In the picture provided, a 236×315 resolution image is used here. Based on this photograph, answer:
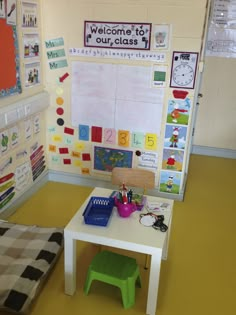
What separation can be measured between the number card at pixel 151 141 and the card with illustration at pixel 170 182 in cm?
26

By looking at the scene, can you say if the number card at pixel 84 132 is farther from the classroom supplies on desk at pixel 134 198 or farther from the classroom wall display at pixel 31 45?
the classroom supplies on desk at pixel 134 198

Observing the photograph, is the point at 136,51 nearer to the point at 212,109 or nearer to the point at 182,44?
the point at 182,44

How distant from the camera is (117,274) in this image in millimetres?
1852

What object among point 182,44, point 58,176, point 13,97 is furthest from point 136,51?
point 58,176

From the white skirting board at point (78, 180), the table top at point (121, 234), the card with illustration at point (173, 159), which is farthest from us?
the white skirting board at point (78, 180)

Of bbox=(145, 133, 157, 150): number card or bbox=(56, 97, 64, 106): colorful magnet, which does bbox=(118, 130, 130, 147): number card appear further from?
bbox=(56, 97, 64, 106): colorful magnet

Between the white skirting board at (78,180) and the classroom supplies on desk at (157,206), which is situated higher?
the classroom supplies on desk at (157,206)

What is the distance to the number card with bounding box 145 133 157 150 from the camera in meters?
2.96

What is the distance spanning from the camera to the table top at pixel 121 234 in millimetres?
1688

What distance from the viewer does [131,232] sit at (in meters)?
1.76

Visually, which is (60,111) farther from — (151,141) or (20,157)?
(151,141)

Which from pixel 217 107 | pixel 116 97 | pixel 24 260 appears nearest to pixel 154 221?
pixel 24 260

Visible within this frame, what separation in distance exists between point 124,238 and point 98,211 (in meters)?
0.29

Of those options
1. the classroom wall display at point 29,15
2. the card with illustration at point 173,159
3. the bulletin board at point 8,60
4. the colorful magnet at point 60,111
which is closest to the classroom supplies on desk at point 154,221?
the card with illustration at point 173,159
